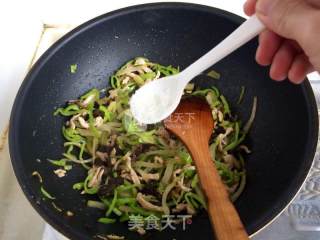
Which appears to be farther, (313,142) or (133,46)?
(133,46)

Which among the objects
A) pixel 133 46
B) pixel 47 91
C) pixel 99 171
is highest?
pixel 133 46

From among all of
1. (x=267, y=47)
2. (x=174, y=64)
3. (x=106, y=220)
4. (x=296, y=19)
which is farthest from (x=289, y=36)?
(x=106, y=220)

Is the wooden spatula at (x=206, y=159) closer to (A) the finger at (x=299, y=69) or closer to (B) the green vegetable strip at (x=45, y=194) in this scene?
(A) the finger at (x=299, y=69)

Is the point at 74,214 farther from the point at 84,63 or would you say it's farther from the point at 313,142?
the point at 313,142

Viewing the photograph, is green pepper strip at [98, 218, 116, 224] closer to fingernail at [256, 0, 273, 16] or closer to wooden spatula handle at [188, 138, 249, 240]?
wooden spatula handle at [188, 138, 249, 240]

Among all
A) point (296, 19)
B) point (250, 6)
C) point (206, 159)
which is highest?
point (250, 6)

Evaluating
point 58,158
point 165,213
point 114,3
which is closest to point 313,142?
point 165,213

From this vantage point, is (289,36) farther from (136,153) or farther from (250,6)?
(136,153)

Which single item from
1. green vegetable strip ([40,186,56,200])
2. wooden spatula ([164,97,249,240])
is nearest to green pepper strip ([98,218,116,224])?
green vegetable strip ([40,186,56,200])
